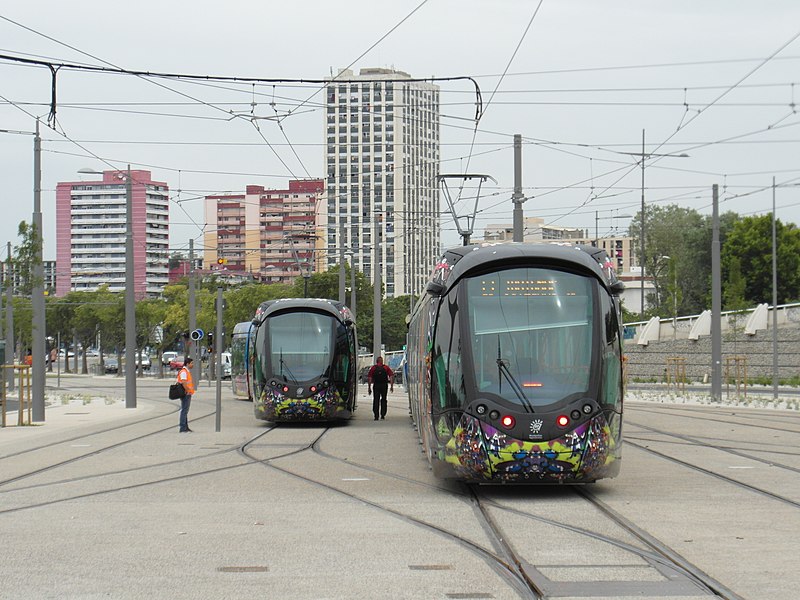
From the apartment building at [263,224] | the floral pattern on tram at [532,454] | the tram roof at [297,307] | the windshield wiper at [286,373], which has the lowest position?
the floral pattern on tram at [532,454]

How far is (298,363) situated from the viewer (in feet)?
88.7

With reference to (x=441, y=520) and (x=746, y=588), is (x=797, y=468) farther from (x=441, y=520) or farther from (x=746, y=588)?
(x=746, y=588)

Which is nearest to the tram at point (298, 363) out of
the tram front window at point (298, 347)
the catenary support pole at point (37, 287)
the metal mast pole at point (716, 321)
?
the tram front window at point (298, 347)

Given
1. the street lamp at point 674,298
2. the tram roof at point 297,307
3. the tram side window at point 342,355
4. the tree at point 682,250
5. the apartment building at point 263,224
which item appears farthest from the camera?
the apartment building at point 263,224

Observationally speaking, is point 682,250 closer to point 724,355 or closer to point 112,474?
point 724,355

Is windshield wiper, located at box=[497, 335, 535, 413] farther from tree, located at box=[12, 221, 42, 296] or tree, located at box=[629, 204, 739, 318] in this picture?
tree, located at box=[629, 204, 739, 318]

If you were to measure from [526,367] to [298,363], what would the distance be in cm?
1367

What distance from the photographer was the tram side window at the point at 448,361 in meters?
14.0

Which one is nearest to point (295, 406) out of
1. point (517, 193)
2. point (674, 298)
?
point (517, 193)

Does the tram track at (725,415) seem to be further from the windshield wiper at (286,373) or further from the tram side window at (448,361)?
the tram side window at (448,361)

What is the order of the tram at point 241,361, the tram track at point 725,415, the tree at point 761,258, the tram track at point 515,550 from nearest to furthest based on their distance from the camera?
the tram track at point 515,550
the tram track at point 725,415
the tram at point 241,361
the tree at point 761,258

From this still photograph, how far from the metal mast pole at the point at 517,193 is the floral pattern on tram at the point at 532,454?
15219mm

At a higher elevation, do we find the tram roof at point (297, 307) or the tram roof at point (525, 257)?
the tram roof at point (525, 257)

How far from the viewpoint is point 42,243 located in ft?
102
